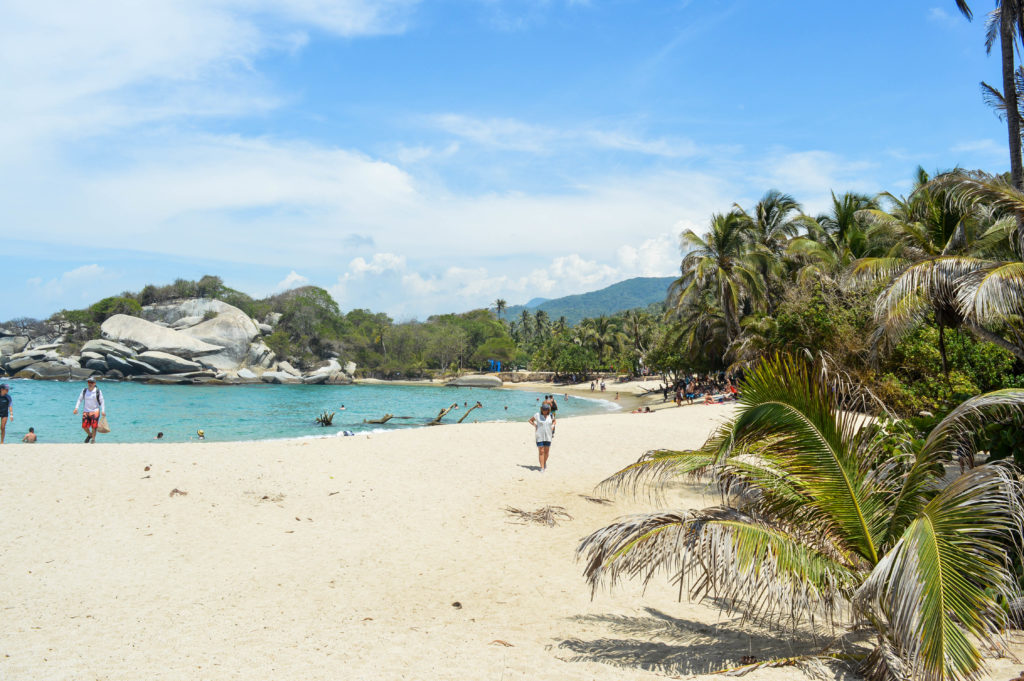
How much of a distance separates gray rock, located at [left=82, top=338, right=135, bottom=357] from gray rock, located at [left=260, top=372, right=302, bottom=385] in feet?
49.2

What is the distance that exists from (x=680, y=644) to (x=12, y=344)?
105382 millimetres

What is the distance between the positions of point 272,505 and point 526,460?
6316mm

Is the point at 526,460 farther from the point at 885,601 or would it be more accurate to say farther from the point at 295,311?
the point at 295,311

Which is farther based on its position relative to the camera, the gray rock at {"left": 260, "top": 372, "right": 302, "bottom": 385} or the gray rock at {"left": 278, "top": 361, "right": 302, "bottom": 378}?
the gray rock at {"left": 278, "top": 361, "right": 302, "bottom": 378}

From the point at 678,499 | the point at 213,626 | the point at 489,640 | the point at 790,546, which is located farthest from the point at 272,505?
the point at 790,546

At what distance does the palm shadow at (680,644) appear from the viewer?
15.4ft

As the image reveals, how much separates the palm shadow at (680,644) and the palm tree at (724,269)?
2369cm

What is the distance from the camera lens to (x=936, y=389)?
39.0ft

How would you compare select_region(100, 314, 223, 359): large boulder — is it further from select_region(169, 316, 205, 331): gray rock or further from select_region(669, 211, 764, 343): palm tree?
select_region(669, 211, 764, 343): palm tree

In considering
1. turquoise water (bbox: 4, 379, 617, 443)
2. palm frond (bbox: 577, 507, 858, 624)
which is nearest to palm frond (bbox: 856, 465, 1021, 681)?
palm frond (bbox: 577, 507, 858, 624)

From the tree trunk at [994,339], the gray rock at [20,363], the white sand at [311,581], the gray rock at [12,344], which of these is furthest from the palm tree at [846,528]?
the gray rock at [12,344]

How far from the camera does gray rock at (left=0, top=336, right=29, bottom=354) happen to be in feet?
266

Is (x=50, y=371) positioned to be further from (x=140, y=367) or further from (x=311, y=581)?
(x=311, y=581)

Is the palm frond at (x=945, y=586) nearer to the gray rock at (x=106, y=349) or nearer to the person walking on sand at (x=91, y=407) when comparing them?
the person walking on sand at (x=91, y=407)
